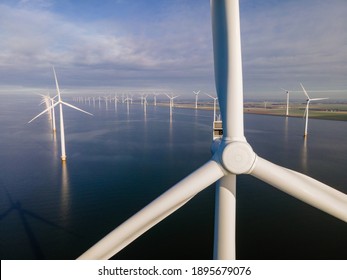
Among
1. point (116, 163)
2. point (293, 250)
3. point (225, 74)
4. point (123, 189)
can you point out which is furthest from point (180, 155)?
point (225, 74)

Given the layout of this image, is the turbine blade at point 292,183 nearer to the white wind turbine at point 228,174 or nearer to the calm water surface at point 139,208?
the white wind turbine at point 228,174

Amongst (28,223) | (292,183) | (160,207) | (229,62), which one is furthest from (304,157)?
(160,207)

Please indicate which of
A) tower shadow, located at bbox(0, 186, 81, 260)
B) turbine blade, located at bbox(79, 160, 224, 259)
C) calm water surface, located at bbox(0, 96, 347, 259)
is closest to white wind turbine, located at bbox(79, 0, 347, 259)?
turbine blade, located at bbox(79, 160, 224, 259)

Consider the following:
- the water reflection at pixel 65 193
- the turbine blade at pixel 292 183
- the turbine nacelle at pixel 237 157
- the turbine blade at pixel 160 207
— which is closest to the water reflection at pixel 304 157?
the water reflection at pixel 65 193

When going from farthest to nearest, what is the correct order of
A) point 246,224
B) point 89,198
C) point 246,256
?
point 89,198
point 246,224
point 246,256
